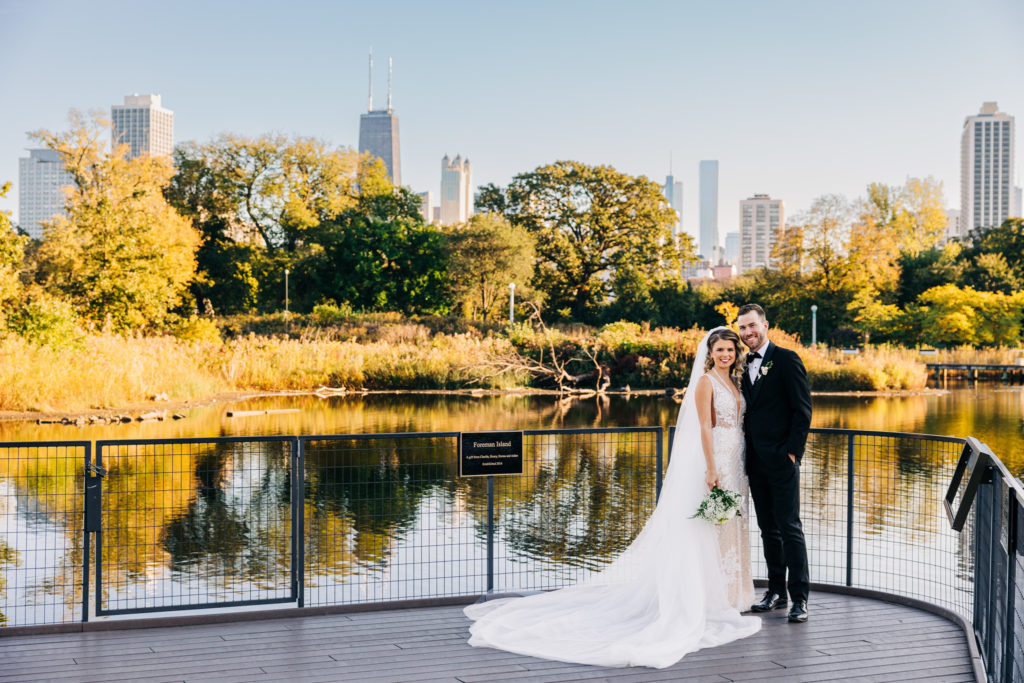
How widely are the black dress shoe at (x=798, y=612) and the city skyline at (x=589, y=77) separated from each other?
85.0ft

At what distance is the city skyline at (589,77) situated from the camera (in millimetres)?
40656

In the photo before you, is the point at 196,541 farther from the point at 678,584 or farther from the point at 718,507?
the point at 718,507

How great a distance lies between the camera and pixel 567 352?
1134 inches

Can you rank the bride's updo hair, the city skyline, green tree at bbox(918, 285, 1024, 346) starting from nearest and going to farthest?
the bride's updo hair < green tree at bbox(918, 285, 1024, 346) < the city skyline

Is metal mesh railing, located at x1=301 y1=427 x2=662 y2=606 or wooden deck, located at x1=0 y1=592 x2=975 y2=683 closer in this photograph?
wooden deck, located at x1=0 y1=592 x2=975 y2=683

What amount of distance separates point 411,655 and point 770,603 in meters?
2.14

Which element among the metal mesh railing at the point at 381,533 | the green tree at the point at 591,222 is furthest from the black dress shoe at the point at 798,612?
the green tree at the point at 591,222

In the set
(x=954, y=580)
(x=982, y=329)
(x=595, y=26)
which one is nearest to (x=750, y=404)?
(x=954, y=580)

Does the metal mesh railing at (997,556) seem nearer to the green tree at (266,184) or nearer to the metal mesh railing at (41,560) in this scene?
the metal mesh railing at (41,560)

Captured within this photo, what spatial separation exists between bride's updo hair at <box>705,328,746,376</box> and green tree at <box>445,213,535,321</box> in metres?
32.7

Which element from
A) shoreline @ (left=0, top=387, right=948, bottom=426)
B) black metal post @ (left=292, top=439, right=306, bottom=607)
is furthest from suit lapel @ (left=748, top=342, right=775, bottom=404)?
shoreline @ (left=0, top=387, right=948, bottom=426)

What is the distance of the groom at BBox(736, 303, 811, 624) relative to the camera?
16.6 feet

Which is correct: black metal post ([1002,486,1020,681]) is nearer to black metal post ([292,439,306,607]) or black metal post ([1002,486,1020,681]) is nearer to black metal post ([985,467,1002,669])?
black metal post ([985,467,1002,669])

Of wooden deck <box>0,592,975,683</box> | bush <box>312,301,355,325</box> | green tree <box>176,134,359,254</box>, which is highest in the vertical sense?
green tree <box>176,134,359,254</box>
